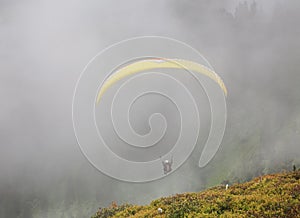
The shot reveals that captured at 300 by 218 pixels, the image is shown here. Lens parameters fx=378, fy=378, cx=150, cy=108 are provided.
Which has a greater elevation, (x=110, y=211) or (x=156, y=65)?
(x=156, y=65)

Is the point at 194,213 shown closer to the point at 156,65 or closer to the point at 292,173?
the point at 292,173

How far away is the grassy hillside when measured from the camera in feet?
35.8

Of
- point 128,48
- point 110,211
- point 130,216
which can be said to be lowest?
point 130,216

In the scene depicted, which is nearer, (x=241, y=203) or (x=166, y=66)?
(x=241, y=203)

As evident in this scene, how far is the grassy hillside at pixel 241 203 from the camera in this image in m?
10.9

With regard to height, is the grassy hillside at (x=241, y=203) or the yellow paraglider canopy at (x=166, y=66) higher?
the yellow paraglider canopy at (x=166, y=66)

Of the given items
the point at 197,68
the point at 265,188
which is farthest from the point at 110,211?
the point at 197,68

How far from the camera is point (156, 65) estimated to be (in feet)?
64.1

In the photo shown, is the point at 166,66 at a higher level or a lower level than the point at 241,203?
higher

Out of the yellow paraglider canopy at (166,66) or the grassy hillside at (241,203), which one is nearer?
the grassy hillside at (241,203)

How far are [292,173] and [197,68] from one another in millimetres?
7945

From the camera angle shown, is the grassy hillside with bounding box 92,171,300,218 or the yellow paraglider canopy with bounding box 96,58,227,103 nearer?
the grassy hillside with bounding box 92,171,300,218

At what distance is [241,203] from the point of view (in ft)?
38.7

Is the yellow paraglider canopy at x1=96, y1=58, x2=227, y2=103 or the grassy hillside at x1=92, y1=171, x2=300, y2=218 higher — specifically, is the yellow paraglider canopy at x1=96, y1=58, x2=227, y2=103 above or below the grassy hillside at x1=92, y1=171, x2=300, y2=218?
→ above
